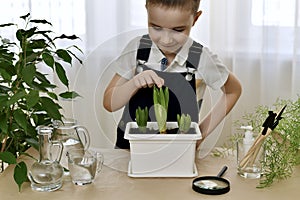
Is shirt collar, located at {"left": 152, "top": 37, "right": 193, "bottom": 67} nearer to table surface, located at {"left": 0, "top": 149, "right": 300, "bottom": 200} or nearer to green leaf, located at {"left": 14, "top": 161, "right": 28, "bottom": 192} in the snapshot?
table surface, located at {"left": 0, "top": 149, "right": 300, "bottom": 200}

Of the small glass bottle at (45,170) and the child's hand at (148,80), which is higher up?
the child's hand at (148,80)

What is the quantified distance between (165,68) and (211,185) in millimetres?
357

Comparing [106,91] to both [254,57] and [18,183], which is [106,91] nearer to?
[18,183]

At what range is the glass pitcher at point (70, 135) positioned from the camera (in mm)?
1323

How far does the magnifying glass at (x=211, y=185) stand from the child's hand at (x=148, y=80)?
0.28 m

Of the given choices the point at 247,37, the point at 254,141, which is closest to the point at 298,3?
the point at 247,37

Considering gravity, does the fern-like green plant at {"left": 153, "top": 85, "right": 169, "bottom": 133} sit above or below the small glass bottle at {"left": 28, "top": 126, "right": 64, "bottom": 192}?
above

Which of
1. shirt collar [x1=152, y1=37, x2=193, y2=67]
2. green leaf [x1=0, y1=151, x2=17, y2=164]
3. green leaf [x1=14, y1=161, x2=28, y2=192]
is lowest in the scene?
green leaf [x1=14, y1=161, x2=28, y2=192]

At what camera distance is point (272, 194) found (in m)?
1.24

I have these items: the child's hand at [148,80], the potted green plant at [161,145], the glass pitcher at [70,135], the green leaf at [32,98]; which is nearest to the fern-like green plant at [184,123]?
the potted green plant at [161,145]

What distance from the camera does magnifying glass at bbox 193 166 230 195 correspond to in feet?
4.04

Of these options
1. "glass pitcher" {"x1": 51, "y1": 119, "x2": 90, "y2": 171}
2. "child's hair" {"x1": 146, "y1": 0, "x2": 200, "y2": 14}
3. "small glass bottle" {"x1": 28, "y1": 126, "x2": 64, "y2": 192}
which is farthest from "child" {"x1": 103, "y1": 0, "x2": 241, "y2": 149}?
"small glass bottle" {"x1": 28, "y1": 126, "x2": 64, "y2": 192}

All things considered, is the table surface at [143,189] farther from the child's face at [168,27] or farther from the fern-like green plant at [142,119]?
the child's face at [168,27]

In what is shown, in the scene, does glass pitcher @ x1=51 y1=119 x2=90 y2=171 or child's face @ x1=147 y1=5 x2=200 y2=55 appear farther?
child's face @ x1=147 y1=5 x2=200 y2=55
